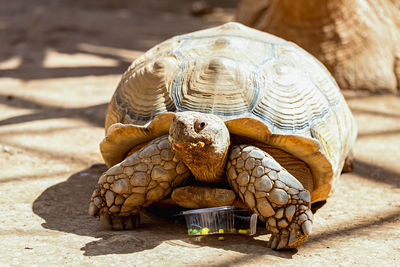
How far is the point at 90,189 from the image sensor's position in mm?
3070

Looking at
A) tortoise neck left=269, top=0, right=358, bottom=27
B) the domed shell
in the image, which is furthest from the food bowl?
tortoise neck left=269, top=0, right=358, bottom=27

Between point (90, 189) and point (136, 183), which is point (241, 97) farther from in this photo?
point (90, 189)

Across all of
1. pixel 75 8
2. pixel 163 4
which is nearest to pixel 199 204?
pixel 75 8

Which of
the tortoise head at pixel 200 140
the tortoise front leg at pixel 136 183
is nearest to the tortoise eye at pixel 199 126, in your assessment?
the tortoise head at pixel 200 140

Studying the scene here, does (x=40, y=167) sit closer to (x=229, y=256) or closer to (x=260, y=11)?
(x=229, y=256)

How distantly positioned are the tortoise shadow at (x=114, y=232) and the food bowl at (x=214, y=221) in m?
0.03

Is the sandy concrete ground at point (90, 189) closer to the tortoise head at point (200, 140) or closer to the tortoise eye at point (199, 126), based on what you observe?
the tortoise head at point (200, 140)

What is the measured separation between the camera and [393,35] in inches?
227

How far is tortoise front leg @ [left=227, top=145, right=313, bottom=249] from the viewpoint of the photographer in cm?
226

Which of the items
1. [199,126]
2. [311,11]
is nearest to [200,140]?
[199,126]

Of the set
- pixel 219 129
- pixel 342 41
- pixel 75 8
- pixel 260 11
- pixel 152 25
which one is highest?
pixel 75 8

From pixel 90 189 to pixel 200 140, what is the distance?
1.06 meters

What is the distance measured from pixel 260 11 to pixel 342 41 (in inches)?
43.6

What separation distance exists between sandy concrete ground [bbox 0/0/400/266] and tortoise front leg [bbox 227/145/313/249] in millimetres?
83
